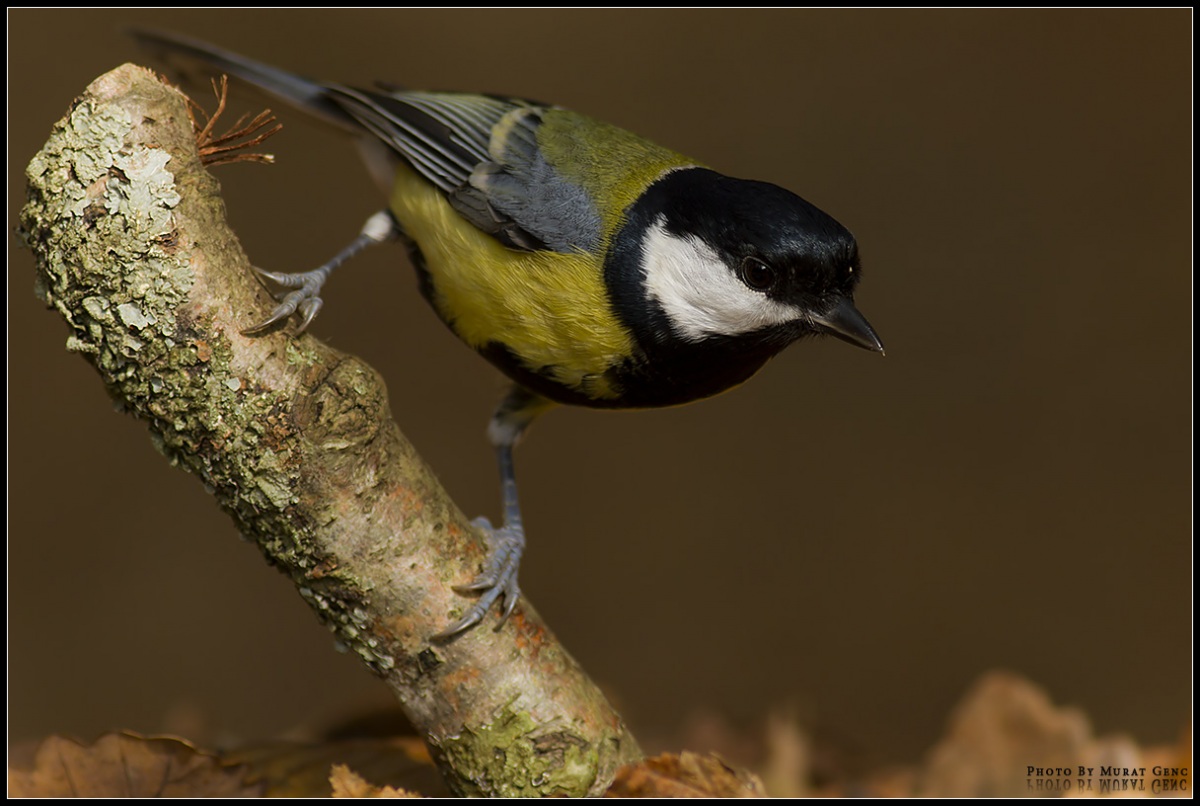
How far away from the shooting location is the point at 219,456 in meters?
0.95

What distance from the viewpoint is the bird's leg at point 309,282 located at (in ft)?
3.25

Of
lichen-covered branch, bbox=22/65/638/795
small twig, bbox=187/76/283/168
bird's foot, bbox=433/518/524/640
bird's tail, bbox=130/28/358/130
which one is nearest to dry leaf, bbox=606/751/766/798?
lichen-covered branch, bbox=22/65/638/795

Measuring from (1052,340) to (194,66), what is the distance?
2.05 metres

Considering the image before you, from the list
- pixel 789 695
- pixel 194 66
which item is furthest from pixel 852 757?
pixel 194 66

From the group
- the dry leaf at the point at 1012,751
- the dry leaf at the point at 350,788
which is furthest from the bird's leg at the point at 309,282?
the dry leaf at the point at 1012,751

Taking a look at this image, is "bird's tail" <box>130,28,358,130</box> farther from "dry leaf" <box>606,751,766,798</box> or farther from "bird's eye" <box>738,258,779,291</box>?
"dry leaf" <box>606,751,766,798</box>

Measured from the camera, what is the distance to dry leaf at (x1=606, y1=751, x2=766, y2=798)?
1.01 m

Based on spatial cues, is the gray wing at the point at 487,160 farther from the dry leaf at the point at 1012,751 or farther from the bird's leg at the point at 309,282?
the dry leaf at the point at 1012,751

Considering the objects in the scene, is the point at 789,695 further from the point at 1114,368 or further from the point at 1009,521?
the point at 1114,368

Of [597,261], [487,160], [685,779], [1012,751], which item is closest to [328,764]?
[685,779]

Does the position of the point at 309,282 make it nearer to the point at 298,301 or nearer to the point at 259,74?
the point at 298,301

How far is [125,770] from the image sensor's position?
1071 mm

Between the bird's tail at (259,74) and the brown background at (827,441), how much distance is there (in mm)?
750

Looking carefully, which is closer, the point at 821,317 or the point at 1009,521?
the point at 821,317
